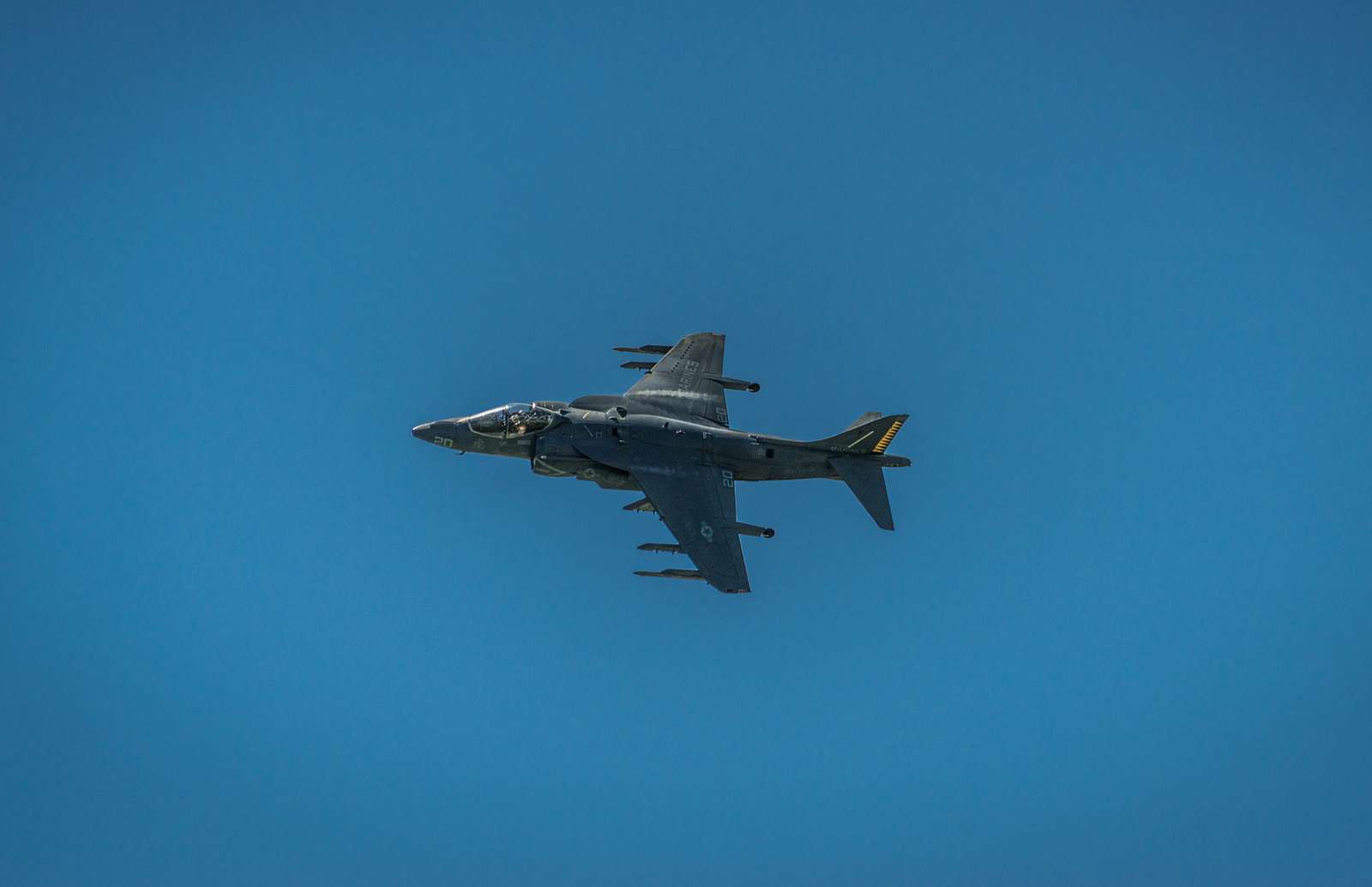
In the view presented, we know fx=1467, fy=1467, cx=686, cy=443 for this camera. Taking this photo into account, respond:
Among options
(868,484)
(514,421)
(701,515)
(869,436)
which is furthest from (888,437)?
(514,421)

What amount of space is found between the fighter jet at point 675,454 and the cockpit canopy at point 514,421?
1.4 inches

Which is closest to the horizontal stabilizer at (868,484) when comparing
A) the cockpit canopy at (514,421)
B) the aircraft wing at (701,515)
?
the aircraft wing at (701,515)

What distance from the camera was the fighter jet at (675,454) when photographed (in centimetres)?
6047

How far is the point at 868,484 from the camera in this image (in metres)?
63.5

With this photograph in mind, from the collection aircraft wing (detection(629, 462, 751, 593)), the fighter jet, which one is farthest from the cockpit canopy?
aircraft wing (detection(629, 462, 751, 593))

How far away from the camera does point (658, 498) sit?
60719 millimetres

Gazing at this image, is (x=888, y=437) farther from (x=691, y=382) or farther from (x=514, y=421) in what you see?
(x=514, y=421)

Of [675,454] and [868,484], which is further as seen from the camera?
[868,484]

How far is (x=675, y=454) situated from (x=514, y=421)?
6.96 meters

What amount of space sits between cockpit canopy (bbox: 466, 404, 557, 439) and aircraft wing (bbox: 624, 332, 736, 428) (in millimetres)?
5136

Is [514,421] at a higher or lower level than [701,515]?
higher

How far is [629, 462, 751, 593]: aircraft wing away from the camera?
58.9 metres

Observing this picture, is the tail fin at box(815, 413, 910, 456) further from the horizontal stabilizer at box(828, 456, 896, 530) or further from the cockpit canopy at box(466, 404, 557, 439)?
the cockpit canopy at box(466, 404, 557, 439)

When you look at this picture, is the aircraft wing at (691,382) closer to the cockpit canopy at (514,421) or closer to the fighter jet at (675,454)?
the fighter jet at (675,454)
